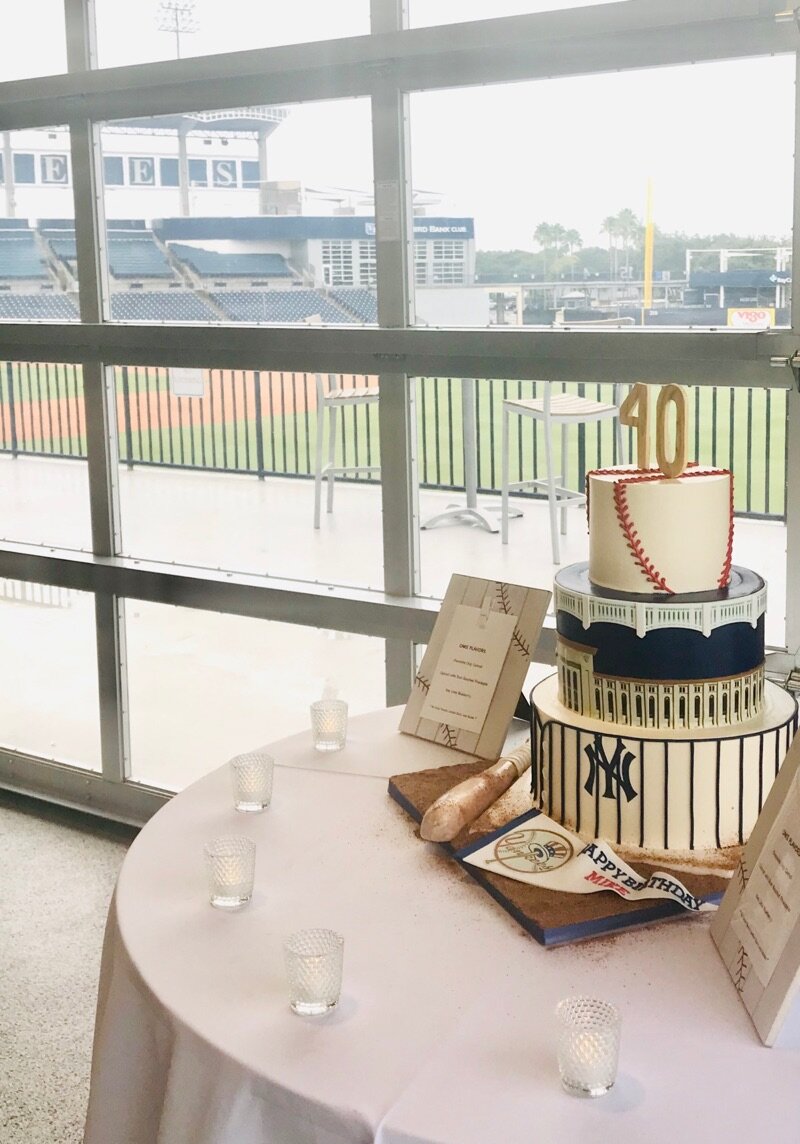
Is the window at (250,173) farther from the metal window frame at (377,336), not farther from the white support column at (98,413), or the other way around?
the white support column at (98,413)

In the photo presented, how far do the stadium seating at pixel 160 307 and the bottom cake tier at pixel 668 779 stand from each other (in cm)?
204

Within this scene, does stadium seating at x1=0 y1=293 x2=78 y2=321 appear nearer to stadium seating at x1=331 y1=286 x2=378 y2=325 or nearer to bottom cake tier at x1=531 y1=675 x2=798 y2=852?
stadium seating at x1=331 y1=286 x2=378 y2=325

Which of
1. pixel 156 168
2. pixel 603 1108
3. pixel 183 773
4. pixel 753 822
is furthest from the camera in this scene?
pixel 183 773

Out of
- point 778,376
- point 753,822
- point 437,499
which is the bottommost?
point 753,822

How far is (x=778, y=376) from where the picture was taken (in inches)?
95.5

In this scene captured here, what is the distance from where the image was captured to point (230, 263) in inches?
127

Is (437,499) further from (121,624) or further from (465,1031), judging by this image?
(465,1031)

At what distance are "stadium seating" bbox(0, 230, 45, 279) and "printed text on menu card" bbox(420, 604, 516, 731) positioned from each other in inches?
84.1

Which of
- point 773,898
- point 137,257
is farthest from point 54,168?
point 773,898

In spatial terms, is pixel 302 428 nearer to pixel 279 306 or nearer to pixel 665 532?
pixel 279 306

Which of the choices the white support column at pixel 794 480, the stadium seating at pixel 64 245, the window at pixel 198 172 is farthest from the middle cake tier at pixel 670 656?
the stadium seating at pixel 64 245

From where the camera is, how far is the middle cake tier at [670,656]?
1532 mm

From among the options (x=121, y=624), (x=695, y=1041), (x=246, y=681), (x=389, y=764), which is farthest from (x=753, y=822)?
(x=121, y=624)

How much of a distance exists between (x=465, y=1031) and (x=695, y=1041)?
0.22 meters
